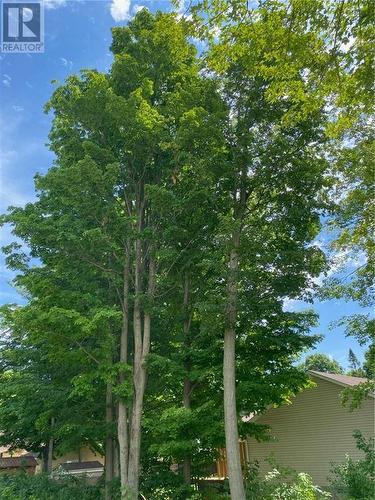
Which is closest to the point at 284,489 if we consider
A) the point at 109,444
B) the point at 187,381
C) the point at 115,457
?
the point at 187,381

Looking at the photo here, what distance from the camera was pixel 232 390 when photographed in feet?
33.0

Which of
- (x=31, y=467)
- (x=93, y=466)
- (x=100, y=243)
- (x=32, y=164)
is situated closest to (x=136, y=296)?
(x=100, y=243)

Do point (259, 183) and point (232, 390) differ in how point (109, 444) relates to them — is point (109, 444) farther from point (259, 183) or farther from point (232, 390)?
point (259, 183)

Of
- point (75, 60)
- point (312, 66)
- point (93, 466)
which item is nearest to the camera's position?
point (312, 66)

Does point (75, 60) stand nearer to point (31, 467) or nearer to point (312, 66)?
point (312, 66)

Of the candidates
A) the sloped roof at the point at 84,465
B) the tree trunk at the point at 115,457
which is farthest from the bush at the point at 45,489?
the sloped roof at the point at 84,465

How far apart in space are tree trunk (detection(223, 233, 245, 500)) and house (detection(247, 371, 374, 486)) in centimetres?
554

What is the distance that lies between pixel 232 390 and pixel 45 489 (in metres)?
5.61

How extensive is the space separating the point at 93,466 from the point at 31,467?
1009 centimetres

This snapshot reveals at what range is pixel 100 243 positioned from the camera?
34.6ft

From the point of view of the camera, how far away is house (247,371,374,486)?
47.6 ft

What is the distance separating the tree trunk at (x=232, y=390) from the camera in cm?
946

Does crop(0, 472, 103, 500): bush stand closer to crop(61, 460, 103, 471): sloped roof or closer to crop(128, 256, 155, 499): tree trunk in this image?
crop(128, 256, 155, 499): tree trunk

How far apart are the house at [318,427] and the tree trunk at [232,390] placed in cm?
554
